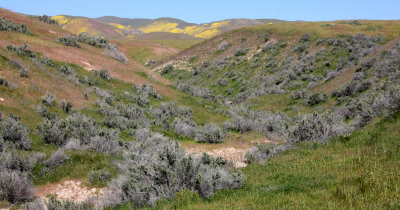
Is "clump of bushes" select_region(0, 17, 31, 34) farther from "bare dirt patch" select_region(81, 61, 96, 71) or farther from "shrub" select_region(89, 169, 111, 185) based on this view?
"shrub" select_region(89, 169, 111, 185)

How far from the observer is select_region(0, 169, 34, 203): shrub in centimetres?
871

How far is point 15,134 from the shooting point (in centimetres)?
1156

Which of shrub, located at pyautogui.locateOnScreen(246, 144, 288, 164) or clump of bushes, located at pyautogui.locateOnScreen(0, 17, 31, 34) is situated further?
clump of bushes, located at pyautogui.locateOnScreen(0, 17, 31, 34)

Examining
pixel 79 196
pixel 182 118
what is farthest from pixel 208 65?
pixel 79 196

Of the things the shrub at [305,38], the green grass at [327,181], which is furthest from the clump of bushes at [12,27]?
the shrub at [305,38]

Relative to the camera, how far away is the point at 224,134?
18438 mm

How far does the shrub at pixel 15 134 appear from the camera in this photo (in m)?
11.4

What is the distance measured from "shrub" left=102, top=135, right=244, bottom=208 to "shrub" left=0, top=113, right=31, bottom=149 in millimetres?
5139

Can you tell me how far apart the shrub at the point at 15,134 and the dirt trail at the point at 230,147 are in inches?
273

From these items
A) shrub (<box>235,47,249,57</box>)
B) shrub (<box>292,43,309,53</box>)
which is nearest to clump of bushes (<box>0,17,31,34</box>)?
shrub (<box>235,47,249,57</box>)

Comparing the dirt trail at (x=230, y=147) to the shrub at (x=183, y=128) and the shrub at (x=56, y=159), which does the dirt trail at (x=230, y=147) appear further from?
the shrub at (x=56, y=159)

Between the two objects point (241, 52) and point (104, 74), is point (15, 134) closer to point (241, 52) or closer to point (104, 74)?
point (104, 74)

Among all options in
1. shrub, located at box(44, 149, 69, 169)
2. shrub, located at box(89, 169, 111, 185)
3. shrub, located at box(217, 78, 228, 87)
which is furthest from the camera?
shrub, located at box(217, 78, 228, 87)

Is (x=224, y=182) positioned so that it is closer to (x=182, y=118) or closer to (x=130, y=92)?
(x=182, y=118)
